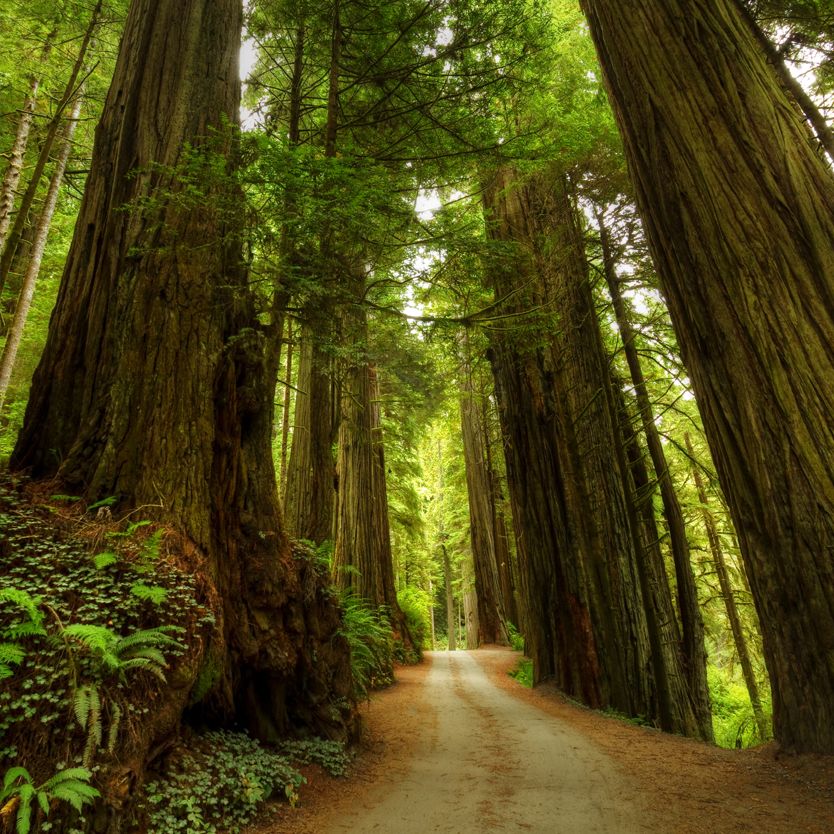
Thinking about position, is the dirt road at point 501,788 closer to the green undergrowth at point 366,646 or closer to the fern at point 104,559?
the green undergrowth at point 366,646

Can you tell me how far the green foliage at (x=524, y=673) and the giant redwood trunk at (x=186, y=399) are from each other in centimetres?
605

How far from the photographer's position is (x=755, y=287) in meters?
3.37

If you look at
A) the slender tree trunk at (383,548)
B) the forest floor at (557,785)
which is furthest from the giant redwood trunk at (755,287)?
the slender tree trunk at (383,548)

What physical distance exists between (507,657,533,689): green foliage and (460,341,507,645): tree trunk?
5381mm

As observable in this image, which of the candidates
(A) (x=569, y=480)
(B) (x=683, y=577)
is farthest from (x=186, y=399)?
(B) (x=683, y=577)

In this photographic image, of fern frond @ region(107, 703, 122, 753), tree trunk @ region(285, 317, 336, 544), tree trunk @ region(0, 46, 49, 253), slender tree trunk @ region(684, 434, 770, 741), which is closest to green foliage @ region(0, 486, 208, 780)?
fern frond @ region(107, 703, 122, 753)

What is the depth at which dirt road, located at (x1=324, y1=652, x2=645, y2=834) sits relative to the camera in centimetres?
305

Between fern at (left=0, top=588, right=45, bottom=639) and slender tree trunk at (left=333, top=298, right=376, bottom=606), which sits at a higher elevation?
slender tree trunk at (left=333, top=298, right=376, bottom=606)

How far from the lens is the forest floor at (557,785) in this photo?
9.50 ft

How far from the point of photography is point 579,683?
714 centimetres

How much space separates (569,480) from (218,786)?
5.80 m

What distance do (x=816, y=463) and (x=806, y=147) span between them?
2.28m

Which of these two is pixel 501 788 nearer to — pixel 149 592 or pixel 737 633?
pixel 149 592

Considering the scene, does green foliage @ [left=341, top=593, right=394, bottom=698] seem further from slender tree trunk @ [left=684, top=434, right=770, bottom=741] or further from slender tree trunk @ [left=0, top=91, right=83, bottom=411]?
slender tree trunk @ [left=0, top=91, right=83, bottom=411]
